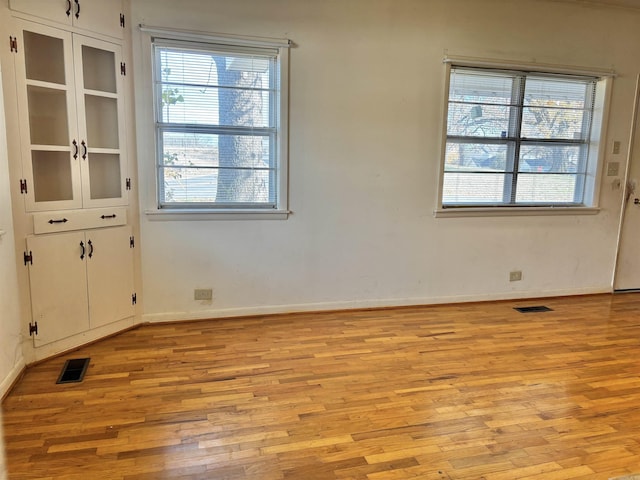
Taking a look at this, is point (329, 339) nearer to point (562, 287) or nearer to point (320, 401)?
point (320, 401)

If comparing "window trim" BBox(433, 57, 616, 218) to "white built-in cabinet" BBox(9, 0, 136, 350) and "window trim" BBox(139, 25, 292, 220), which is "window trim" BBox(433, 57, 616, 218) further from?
"white built-in cabinet" BBox(9, 0, 136, 350)

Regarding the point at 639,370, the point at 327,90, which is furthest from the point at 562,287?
the point at 327,90

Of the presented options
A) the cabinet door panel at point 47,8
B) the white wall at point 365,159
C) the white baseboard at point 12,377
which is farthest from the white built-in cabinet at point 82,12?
the white baseboard at point 12,377

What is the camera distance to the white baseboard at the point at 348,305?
3613 mm

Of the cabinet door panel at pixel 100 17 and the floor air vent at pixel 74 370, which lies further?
the cabinet door panel at pixel 100 17

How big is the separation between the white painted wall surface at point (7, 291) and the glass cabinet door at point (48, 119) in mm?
182

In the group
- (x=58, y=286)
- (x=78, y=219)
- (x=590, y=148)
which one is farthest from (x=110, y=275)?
(x=590, y=148)

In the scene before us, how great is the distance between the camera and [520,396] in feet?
8.27

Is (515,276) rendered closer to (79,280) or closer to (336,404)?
(336,404)

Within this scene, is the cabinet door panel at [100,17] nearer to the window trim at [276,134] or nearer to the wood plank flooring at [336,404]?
the window trim at [276,134]

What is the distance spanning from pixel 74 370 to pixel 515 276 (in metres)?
3.83

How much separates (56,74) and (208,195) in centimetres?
129

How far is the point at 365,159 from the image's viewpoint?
12.4ft

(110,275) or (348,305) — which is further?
(348,305)
